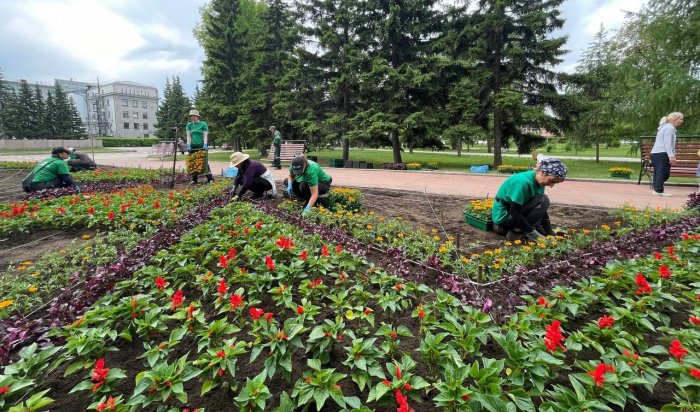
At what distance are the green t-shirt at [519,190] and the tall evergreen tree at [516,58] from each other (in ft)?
29.4

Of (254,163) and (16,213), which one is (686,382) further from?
(16,213)

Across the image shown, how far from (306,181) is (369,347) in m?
3.75

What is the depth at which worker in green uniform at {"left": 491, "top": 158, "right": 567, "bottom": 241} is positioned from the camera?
349 centimetres

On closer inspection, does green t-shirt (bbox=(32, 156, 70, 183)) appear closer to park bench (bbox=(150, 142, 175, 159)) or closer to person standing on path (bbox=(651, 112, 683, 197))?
person standing on path (bbox=(651, 112, 683, 197))

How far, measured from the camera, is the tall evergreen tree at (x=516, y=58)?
11.8m

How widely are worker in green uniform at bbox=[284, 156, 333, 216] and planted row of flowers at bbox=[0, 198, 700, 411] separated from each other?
225 cm

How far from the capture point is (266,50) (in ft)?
63.7

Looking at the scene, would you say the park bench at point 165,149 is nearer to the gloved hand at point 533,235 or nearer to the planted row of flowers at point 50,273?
the planted row of flowers at point 50,273

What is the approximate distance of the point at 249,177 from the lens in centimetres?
545

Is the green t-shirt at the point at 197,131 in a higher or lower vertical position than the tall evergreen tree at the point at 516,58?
lower

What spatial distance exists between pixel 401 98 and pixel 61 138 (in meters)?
55.3

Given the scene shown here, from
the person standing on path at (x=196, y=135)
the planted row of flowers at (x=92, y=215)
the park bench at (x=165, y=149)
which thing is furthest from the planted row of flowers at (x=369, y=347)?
the park bench at (x=165, y=149)

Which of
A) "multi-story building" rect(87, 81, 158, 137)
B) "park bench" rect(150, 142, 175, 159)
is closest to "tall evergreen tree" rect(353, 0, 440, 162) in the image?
"park bench" rect(150, 142, 175, 159)

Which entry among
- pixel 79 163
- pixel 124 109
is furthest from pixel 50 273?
pixel 124 109
